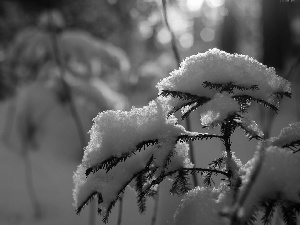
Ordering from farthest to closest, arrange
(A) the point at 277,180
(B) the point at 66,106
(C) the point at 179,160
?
(B) the point at 66,106 → (C) the point at 179,160 → (A) the point at 277,180

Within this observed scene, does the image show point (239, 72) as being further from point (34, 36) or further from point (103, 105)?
point (34, 36)

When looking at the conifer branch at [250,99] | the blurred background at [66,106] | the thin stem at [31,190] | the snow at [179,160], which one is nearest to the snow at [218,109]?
the conifer branch at [250,99]

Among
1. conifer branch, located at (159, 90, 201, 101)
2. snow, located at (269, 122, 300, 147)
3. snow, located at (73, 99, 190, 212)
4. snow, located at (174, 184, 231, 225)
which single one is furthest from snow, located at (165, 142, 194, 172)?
snow, located at (269, 122, 300, 147)

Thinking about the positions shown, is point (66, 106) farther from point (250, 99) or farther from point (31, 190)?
point (250, 99)

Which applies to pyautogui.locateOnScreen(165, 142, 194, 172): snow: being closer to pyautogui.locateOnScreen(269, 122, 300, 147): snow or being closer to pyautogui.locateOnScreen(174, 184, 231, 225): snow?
pyautogui.locateOnScreen(174, 184, 231, 225): snow

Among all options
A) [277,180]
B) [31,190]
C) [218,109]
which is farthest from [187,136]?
[31,190]

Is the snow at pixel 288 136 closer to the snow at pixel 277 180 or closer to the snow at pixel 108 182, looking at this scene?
the snow at pixel 277 180
